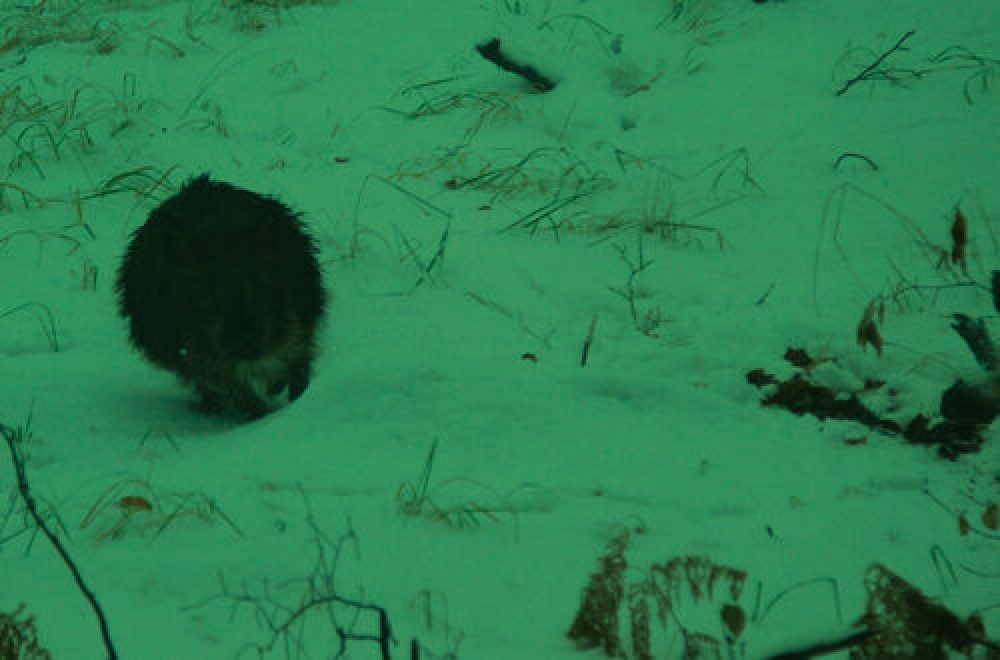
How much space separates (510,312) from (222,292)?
107 cm

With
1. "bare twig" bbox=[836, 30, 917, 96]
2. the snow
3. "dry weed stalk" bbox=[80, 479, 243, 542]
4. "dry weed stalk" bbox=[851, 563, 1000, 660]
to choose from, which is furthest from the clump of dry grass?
"bare twig" bbox=[836, 30, 917, 96]

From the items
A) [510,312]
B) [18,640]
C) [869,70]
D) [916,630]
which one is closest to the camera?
[916,630]

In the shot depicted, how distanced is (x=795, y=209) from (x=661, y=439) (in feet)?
5.78

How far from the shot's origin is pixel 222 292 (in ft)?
12.7

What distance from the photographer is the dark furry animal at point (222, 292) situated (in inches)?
153

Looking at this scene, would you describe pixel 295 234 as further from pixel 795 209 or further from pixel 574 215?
pixel 795 209

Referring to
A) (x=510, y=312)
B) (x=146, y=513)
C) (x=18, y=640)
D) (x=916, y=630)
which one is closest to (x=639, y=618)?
(x=916, y=630)

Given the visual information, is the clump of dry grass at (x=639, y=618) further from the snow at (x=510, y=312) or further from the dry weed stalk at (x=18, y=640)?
the dry weed stalk at (x=18, y=640)

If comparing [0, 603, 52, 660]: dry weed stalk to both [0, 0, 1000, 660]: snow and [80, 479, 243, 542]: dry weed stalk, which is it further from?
[80, 479, 243, 542]: dry weed stalk

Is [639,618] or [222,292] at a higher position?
[222,292]

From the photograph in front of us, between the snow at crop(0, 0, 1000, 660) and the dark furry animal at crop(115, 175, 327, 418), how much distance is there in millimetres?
183

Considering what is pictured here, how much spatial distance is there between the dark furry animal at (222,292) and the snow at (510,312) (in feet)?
0.60

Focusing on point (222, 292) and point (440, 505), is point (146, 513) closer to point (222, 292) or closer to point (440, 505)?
point (440, 505)

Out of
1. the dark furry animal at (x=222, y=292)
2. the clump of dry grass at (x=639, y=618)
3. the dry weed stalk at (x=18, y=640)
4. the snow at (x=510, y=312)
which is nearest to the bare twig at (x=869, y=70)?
the snow at (x=510, y=312)
